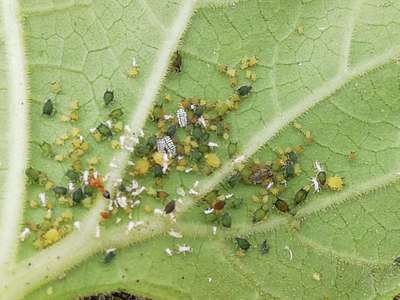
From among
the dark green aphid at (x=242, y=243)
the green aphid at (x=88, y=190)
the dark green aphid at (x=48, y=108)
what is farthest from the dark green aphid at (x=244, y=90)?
the dark green aphid at (x=48, y=108)

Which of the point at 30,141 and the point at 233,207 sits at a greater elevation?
the point at 30,141

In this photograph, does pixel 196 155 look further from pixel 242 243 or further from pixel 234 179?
pixel 242 243

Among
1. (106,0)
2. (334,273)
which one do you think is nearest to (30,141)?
(106,0)

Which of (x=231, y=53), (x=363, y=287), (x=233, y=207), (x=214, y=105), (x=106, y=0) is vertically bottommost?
(x=363, y=287)

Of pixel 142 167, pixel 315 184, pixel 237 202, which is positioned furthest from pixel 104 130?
pixel 315 184

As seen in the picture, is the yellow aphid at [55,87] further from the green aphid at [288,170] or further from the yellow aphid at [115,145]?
the green aphid at [288,170]

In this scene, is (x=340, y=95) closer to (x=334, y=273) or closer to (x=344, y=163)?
(x=344, y=163)
